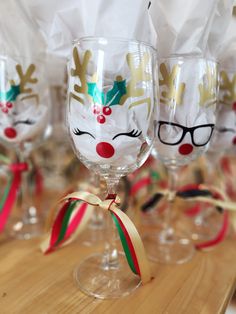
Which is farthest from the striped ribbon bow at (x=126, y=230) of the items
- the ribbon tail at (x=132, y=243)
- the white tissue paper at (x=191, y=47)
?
the white tissue paper at (x=191, y=47)

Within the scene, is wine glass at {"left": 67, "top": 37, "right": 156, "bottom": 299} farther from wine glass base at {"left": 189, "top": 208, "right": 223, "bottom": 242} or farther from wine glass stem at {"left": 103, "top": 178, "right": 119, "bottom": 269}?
wine glass base at {"left": 189, "top": 208, "right": 223, "bottom": 242}

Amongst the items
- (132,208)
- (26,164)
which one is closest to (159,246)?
(132,208)

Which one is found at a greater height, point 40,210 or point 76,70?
point 76,70

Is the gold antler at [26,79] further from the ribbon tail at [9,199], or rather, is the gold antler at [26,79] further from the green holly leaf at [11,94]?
the ribbon tail at [9,199]

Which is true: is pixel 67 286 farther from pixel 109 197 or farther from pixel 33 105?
pixel 33 105

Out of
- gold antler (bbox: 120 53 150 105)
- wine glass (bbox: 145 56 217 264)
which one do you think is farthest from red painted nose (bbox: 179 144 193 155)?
gold antler (bbox: 120 53 150 105)

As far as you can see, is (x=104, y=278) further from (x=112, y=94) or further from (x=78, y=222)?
(x=112, y=94)
